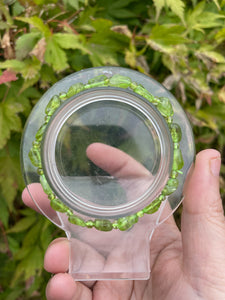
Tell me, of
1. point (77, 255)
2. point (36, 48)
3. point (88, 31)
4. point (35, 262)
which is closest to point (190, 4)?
point (88, 31)

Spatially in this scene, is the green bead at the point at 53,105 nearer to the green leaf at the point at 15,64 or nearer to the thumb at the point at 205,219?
the green leaf at the point at 15,64

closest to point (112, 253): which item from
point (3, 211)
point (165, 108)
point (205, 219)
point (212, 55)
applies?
point (205, 219)

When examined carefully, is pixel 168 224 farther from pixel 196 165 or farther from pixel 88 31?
pixel 88 31

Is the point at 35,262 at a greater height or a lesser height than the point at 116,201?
lesser

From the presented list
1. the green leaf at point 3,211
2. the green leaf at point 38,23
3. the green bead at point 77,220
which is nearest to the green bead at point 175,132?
the green bead at point 77,220

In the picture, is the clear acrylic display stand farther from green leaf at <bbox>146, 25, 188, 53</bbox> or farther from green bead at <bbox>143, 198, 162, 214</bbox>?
green leaf at <bbox>146, 25, 188, 53</bbox>

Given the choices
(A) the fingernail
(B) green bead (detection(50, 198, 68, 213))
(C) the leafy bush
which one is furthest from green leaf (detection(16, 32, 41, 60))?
(A) the fingernail
